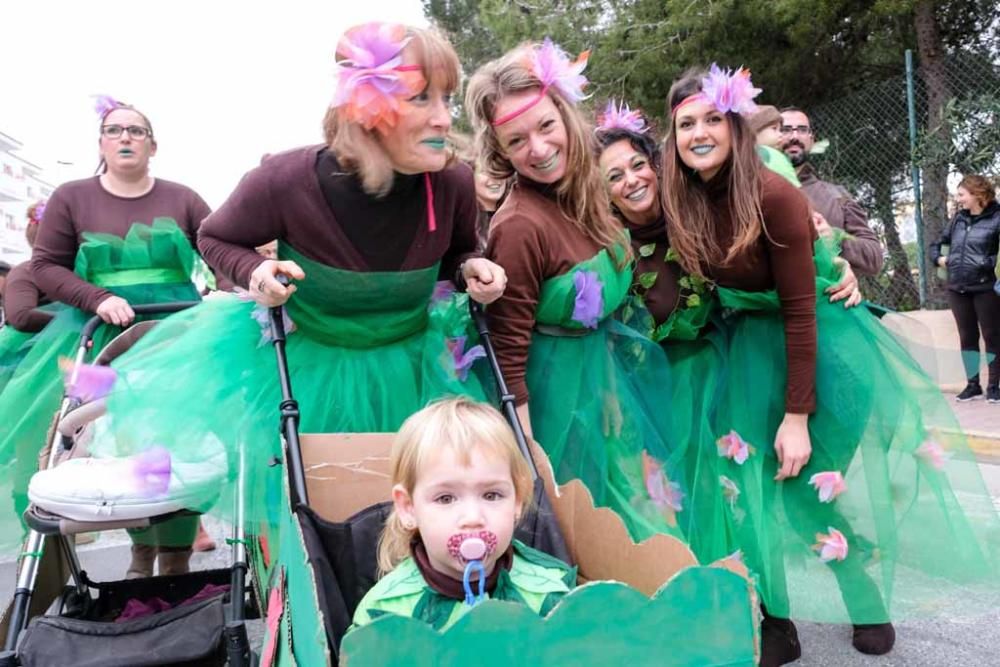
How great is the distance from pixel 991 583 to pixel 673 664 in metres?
1.70

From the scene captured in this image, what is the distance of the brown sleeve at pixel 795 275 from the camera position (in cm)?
256

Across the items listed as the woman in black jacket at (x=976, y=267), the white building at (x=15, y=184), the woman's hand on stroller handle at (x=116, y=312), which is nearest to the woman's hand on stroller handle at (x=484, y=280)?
the woman's hand on stroller handle at (x=116, y=312)

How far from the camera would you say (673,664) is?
144 cm

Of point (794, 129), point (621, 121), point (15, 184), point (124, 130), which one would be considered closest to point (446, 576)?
point (621, 121)

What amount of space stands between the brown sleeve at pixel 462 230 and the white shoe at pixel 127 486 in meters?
0.87

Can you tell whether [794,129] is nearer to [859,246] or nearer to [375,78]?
[859,246]

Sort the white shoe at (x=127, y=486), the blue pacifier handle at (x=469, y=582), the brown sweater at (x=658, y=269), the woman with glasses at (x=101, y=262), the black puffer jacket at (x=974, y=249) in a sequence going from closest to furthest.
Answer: the blue pacifier handle at (x=469, y=582) < the white shoe at (x=127, y=486) < the brown sweater at (x=658, y=269) < the woman with glasses at (x=101, y=262) < the black puffer jacket at (x=974, y=249)

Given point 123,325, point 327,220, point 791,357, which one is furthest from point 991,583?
point 123,325

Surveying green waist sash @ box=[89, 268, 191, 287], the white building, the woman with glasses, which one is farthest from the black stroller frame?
the white building

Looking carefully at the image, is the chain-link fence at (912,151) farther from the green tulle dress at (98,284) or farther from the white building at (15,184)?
the white building at (15,184)

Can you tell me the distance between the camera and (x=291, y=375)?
8.11 feet

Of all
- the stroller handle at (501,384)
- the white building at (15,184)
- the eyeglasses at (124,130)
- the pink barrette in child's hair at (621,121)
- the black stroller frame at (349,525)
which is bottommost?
the white building at (15,184)

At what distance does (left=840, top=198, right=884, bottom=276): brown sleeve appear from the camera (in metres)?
3.56

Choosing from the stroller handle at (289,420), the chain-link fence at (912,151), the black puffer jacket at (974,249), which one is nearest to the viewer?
the stroller handle at (289,420)
